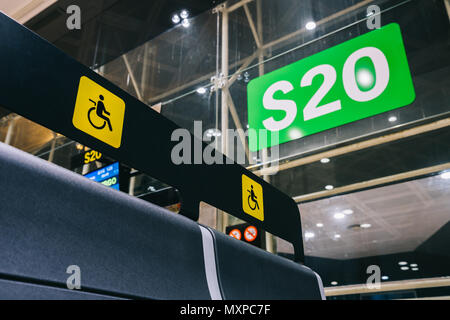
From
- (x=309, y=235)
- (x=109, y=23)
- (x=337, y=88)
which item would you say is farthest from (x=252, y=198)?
(x=109, y=23)

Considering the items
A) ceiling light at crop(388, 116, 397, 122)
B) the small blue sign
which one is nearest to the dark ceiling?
the small blue sign

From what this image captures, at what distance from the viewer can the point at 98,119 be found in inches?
31.9

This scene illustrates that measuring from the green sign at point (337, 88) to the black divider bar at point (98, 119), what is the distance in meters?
1.66

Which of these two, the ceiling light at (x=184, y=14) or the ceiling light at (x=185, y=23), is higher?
the ceiling light at (x=185, y=23)

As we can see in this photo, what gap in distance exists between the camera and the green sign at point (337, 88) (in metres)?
2.61

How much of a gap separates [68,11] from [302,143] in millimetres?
2533

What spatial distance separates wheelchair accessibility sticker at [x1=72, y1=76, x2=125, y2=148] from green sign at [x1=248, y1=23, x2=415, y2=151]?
6.85ft

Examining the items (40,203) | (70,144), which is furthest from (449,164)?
(70,144)

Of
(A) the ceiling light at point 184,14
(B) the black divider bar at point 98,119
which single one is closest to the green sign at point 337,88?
(A) the ceiling light at point 184,14

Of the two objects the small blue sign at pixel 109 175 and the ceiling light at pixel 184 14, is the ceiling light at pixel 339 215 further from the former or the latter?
the ceiling light at pixel 184 14

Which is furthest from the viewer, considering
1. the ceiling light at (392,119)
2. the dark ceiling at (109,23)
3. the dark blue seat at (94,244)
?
the dark ceiling at (109,23)

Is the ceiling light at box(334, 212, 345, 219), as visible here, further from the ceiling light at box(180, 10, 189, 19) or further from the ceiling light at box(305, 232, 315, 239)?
the ceiling light at box(180, 10, 189, 19)

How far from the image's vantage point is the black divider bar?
0.68 metres
